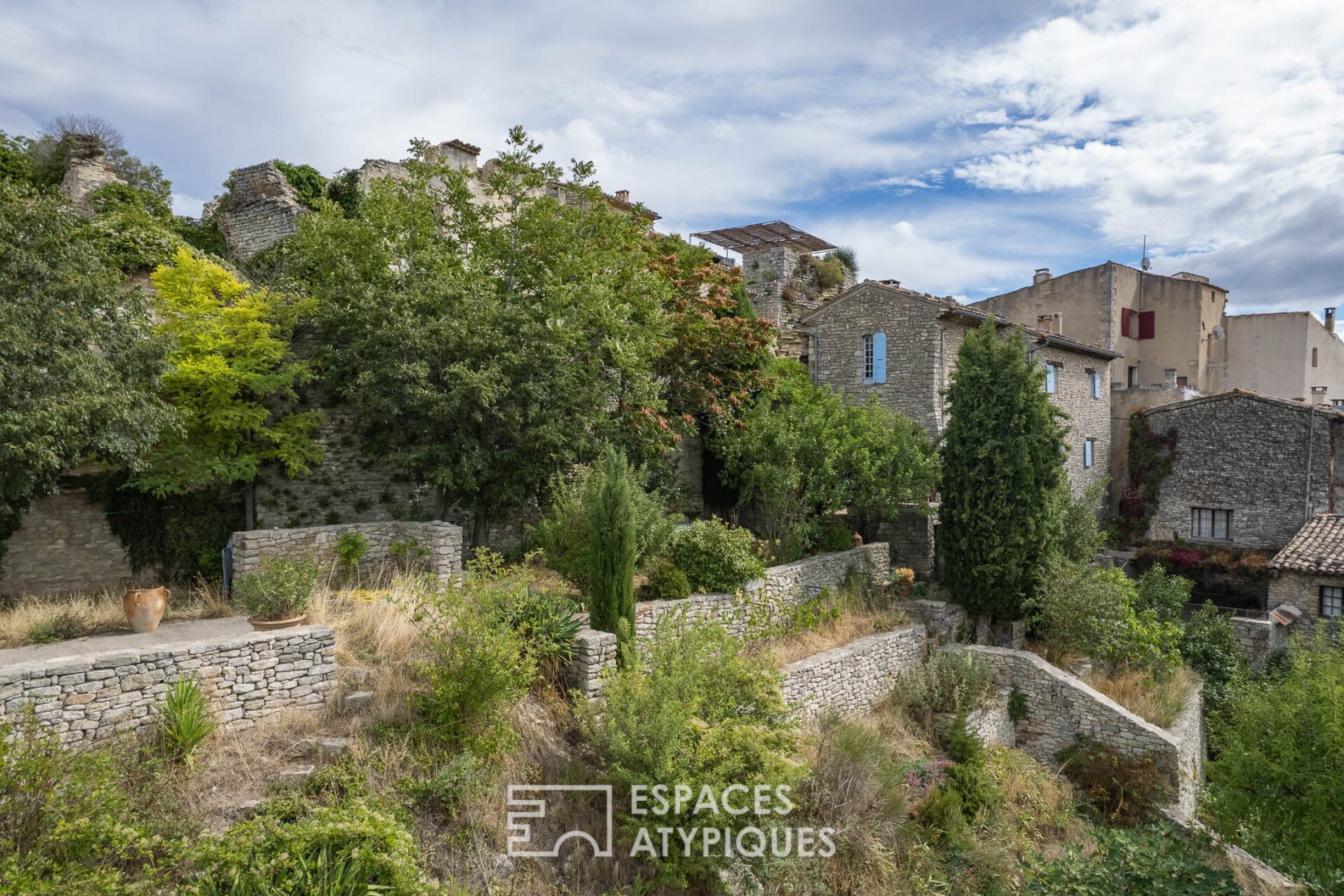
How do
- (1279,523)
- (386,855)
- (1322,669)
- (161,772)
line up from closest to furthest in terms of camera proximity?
(386,855) < (161,772) < (1322,669) < (1279,523)

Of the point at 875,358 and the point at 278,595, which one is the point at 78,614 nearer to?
the point at 278,595

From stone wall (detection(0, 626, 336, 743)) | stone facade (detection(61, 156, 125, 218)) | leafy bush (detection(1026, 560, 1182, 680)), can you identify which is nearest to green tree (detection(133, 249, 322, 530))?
stone wall (detection(0, 626, 336, 743))

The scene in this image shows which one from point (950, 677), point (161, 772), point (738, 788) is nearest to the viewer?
point (161, 772)

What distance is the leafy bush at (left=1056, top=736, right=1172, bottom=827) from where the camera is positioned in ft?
42.9

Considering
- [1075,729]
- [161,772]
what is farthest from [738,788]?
[1075,729]

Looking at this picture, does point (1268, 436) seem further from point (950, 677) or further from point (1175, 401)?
point (950, 677)

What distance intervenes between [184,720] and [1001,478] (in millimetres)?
15181

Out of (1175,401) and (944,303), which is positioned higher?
(944,303)

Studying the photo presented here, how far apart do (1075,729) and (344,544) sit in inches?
554

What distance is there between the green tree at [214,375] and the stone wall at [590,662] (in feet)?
24.2

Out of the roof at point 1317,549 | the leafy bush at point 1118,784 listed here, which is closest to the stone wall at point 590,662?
the leafy bush at point 1118,784

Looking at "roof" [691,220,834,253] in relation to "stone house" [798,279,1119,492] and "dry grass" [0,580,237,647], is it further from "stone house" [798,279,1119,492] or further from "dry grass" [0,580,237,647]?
"dry grass" [0,580,237,647]

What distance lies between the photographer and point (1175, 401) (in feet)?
86.1

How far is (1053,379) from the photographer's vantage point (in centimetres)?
2316
